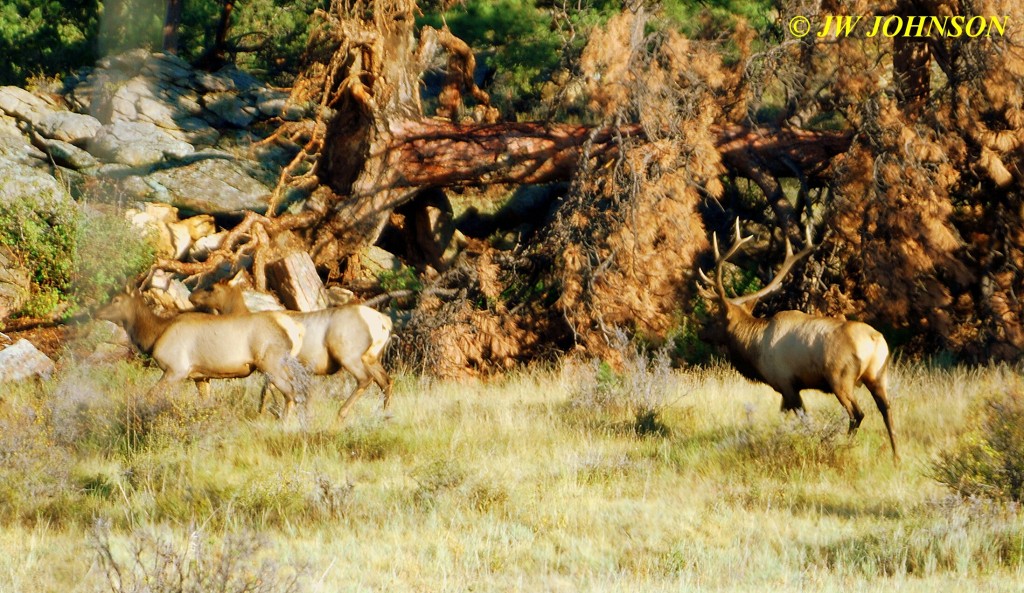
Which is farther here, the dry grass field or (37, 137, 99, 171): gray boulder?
(37, 137, 99, 171): gray boulder

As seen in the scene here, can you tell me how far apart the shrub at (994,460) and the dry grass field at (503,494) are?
14 centimetres

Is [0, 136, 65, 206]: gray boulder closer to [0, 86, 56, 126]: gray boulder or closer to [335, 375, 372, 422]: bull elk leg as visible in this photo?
[0, 86, 56, 126]: gray boulder

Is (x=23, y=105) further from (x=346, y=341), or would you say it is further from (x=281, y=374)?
(x=281, y=374)

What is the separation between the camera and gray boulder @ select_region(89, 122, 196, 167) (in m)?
17.4

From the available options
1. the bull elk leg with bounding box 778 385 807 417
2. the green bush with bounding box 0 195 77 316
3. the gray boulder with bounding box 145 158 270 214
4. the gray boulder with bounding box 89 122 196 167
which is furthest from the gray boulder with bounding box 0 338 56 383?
the bull elk leg with bounding box 778 385 807 417

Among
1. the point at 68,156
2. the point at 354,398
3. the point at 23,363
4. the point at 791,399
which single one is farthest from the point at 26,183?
the point at 791,399

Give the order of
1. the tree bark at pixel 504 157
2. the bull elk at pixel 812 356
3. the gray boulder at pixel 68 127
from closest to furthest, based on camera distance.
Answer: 1. the bull elk at pixel 812 356
2. the tree bark at pixel 504 157
3. the gray boulder at pixel 68 127

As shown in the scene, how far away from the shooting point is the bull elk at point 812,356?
8.45 metres

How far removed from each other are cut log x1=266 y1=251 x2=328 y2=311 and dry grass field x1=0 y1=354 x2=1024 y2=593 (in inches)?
110

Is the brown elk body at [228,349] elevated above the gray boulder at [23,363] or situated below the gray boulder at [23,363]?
above

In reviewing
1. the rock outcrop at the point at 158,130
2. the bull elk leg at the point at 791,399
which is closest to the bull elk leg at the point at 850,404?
the bull elk leg at the point at 791,399

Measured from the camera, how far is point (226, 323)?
32.7ft

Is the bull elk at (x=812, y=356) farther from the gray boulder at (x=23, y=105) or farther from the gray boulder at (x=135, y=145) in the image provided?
the gray boulder at (x=23, y=105)

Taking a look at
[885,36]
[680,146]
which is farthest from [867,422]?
[885,36]
